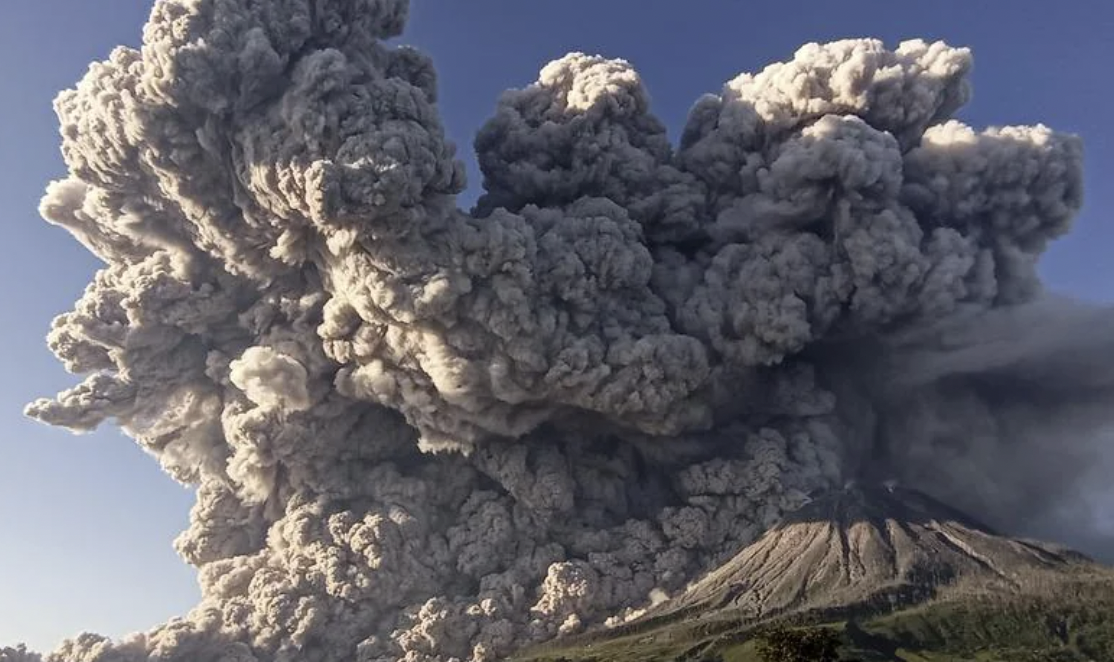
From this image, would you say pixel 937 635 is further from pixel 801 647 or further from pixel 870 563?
pixel 801 647

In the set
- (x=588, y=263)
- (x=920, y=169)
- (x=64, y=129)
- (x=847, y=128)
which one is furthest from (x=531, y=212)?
(x=64, y=129)

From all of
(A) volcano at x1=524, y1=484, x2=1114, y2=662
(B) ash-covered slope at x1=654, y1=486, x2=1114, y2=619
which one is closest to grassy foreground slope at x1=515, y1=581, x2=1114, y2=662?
(A) volcano at x1=524, y1=484, x2=1114, y2=662

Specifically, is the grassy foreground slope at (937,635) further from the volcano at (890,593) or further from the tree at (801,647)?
the tree at (801,647)

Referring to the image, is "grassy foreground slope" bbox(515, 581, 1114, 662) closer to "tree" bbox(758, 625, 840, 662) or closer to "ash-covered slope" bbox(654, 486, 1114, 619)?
"ash-covered slope" bbox(654, 486, 1114, 619)

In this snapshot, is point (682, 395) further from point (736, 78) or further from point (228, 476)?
point (228, 476)

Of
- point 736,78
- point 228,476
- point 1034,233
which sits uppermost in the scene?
point 736,78

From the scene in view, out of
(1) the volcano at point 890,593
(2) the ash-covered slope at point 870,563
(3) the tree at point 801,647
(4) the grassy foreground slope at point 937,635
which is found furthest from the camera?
(2) the ash-covered slope at point 870,563

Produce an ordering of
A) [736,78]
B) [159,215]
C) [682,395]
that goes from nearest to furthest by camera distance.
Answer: [682,395]
[159,215]
[736,78]

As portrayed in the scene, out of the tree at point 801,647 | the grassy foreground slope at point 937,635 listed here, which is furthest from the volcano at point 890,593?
the tree at point 801,647
